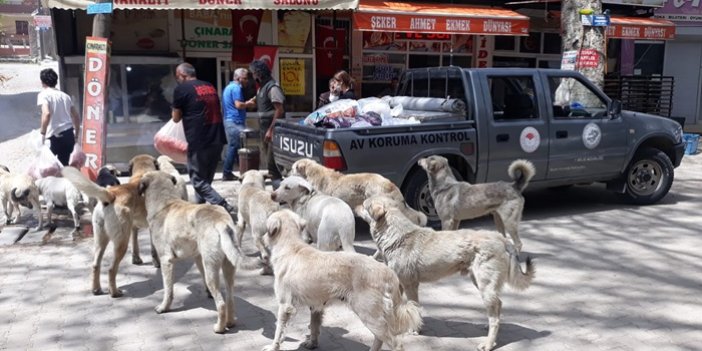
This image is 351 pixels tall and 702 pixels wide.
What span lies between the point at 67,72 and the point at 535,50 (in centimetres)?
1155

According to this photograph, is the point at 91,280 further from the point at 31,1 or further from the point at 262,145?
the point at 31,1

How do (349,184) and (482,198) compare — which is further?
(482,198)

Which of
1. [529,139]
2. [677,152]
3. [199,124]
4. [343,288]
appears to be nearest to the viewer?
[343,288]

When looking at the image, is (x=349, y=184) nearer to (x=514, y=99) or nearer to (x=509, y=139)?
(x=509, y=139)

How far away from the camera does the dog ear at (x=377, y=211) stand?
457cm

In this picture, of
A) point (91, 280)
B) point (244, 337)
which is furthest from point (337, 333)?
point (91, 280)

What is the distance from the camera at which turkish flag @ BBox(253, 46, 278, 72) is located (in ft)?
40.6

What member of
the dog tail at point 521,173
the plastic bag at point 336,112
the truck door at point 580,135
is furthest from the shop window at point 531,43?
the dog tail at point 521,173

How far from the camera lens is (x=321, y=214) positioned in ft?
17.5

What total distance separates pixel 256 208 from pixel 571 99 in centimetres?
537

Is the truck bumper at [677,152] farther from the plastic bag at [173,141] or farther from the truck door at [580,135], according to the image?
the plastic bag at [173,141]

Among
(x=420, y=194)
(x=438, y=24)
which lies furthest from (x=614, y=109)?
(x=438, y=24)

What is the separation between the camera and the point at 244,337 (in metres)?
4.61

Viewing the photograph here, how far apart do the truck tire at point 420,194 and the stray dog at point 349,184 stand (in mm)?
1144
